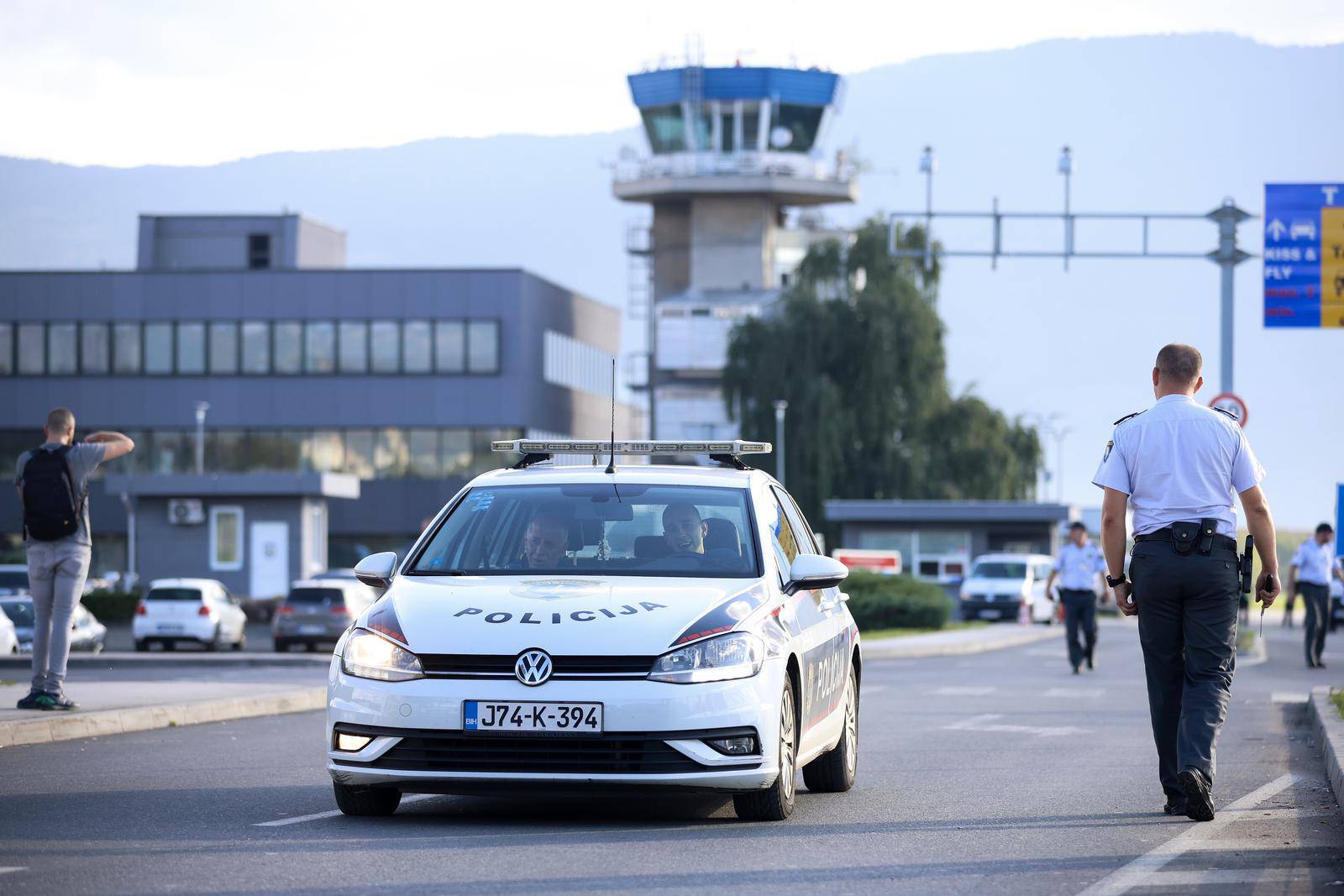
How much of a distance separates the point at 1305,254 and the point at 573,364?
58212 mm

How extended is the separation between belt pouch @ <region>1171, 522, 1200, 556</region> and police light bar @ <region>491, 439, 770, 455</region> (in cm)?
207

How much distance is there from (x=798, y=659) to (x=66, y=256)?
127 m

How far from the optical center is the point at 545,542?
9633 millimetres

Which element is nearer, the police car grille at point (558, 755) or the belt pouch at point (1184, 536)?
the police car grille at point (558, 755)

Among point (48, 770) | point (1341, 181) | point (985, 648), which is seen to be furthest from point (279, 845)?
point (985, 648)

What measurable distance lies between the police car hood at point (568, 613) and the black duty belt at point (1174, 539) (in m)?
1.80

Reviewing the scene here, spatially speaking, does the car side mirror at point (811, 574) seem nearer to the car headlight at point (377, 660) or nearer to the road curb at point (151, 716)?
the car headlight at point (377, 660)

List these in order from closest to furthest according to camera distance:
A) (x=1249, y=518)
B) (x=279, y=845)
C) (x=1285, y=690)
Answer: (x=279, y=845), (x=1249, y=518), (x=1285, y=690)

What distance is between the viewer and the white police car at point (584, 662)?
27.7ft

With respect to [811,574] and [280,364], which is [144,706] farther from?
[280,364]

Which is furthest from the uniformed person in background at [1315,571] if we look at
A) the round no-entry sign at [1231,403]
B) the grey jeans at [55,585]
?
the grey jeans at [55,585]

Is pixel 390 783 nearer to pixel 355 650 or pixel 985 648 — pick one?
pixel 355 650

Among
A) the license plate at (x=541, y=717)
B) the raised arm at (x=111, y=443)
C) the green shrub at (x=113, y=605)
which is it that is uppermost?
the raised arm at (x=111, y=443)

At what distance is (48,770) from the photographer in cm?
1124
